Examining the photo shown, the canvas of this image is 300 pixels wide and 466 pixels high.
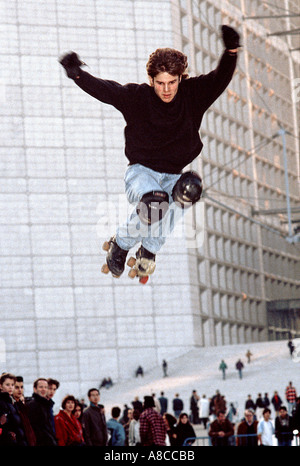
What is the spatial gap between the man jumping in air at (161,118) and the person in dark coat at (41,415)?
744 cm

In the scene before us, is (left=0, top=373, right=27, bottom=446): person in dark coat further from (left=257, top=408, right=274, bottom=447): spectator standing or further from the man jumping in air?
(left=257, top=408, right=274, bottom=447): spectator standing

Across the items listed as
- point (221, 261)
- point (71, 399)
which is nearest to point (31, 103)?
point (221, 261)

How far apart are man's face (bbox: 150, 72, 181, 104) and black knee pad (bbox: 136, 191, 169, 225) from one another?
0.90m

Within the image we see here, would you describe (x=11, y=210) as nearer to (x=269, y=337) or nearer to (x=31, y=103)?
(x=31, y=103)

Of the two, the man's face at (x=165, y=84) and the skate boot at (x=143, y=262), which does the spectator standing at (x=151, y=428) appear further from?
the man's face at (x=165, y=84)

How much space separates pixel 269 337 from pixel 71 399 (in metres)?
84.7

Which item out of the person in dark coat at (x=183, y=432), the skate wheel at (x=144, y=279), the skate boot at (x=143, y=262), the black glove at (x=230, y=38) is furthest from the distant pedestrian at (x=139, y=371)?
the black glove at (x=230, y=38)

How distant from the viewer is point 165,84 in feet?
31.8

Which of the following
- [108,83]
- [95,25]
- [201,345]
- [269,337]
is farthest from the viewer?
[269,337]

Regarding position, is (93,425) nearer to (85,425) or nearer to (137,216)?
(85,425)

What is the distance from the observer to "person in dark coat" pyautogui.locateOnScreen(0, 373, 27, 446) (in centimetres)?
1527

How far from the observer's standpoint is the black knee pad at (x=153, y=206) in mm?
9703
